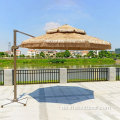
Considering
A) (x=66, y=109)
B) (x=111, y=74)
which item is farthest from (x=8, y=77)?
(x=111, y=74)

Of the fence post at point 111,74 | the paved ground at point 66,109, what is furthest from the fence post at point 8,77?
the fence post at point 111,74

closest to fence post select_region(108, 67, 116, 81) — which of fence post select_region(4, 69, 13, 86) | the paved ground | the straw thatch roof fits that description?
the paved ground

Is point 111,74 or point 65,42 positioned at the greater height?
point 65,42

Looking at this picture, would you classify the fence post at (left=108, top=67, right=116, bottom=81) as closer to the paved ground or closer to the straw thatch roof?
the paved ground

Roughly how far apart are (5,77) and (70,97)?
17.9 feet

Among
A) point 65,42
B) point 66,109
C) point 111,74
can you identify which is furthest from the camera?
point 111,74

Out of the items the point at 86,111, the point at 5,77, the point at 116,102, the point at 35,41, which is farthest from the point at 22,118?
the point at 5,77

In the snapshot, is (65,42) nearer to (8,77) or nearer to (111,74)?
(8,77)

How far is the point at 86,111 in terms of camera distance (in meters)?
5.17

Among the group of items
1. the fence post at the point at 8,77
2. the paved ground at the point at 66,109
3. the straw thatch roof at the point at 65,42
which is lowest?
the paved ground at the point at 66,109

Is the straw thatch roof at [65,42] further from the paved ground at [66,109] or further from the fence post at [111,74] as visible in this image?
the fence post at [111,74]

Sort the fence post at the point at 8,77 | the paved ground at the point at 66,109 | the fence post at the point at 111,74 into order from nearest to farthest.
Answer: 1. the paved ground at the point at 66,109
2. the fence post at the point at 8,77
3. the fence post at the point at 111,74

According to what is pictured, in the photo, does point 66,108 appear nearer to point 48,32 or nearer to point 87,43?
point 87,43

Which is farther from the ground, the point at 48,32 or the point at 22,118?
the point at 48,32
